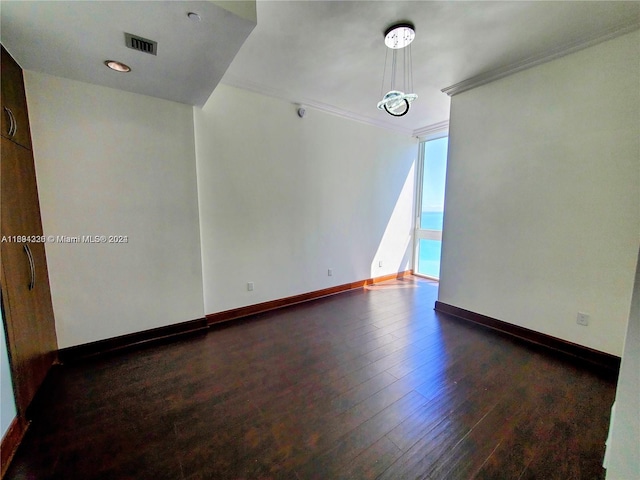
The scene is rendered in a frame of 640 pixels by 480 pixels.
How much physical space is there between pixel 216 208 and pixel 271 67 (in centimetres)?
161

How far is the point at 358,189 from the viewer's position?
4.34 meters

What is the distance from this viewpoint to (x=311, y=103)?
3570 millimetres

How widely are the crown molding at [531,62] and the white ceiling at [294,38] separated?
12 mm

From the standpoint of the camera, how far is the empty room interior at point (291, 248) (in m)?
1.49

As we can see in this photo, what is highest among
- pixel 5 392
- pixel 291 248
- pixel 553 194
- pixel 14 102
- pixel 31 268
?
pixel 14 102

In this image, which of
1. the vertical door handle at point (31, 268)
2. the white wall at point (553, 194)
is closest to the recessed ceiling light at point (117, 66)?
the vertical door handle at point (31, 268)

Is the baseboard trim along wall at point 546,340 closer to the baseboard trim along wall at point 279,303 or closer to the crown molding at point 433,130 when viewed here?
the baseboard trim along wall at point 279,303

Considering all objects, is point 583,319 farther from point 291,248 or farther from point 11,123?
point 11,123

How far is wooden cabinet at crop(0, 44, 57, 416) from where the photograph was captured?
160 centimetres

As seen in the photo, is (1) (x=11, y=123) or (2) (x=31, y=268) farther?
(2) (x=31, y=268)

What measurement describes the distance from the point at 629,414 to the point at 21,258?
309 centimetres

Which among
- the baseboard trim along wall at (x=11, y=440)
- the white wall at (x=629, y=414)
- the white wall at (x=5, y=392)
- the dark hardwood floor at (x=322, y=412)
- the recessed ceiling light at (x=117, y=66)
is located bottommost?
the dark hardwood floor at (x=322, y=412)

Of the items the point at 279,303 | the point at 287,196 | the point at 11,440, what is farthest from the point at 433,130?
the point at 11,440

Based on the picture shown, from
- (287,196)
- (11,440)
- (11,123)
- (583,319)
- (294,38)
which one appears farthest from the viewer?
(287,196)
